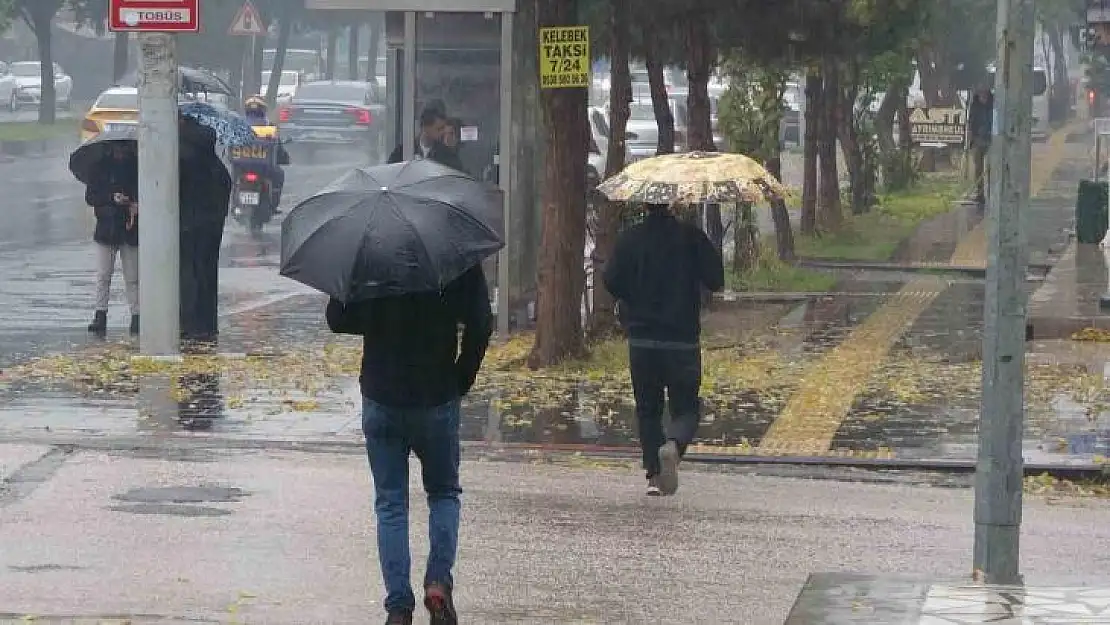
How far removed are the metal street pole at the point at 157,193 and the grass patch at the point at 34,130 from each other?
111 ft

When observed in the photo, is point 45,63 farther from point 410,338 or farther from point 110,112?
point 410,338

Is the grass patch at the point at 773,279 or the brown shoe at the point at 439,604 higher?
the grass patch at the point at 773,279

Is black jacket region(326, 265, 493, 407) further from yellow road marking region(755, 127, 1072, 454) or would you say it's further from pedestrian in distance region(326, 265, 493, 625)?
yellow road marking region(755, 127, 1072, 454)

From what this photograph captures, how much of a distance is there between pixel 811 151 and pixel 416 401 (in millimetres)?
19675

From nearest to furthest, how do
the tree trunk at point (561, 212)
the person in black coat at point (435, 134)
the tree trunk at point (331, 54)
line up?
the tree trunk at point (561, 212)
the person in black coat at point (435, 134)
the tree trunk at point (331, 54)

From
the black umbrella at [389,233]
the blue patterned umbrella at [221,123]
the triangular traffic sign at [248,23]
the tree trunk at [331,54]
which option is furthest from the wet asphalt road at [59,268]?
the tree trunk at [331,54]

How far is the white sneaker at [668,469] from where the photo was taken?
10766mm

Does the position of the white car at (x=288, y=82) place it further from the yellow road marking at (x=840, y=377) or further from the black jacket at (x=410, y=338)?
the black jacket at (x=410, y=338)

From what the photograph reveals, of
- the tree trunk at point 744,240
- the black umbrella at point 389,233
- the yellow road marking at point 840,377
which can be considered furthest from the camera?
the tree trunk at point 744,240

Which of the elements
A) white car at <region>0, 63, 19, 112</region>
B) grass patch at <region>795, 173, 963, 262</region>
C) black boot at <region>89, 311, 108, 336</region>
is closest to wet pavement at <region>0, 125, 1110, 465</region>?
black boot at <region>89, 311, 108, 336</region>

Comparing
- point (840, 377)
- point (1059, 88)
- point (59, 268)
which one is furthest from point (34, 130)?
point (1059, 88)

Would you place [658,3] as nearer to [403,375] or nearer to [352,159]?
[403,375]

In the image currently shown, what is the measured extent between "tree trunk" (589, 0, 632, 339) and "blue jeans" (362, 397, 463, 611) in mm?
8297

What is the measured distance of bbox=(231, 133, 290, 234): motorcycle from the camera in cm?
2764
